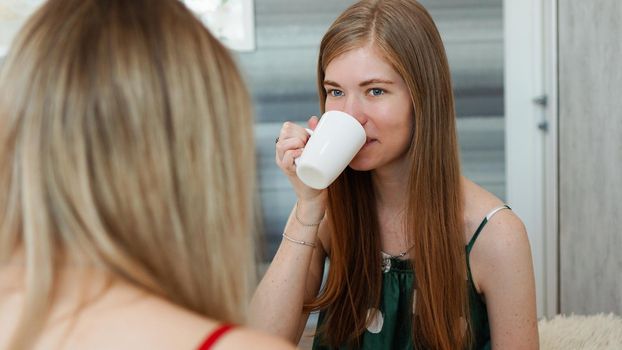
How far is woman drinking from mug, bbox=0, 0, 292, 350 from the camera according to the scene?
25.6 inches

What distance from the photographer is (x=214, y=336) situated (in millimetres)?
656

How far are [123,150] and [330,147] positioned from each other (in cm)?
73

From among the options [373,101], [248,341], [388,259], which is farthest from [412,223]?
[248,341]

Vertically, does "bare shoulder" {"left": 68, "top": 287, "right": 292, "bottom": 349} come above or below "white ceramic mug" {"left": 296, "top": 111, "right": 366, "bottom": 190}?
above

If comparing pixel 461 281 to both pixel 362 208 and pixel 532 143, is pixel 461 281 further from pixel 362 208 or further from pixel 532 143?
pixel 532 143

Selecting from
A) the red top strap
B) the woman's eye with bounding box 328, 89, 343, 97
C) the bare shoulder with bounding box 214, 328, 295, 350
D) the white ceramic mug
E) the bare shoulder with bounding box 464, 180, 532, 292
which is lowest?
the bare shoulder with bounding box 464, 180, 532, 292

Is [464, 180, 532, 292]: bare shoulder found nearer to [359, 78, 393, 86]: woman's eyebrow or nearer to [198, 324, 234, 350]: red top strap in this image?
[359, 78, 393, 86]: woman's eyebrow

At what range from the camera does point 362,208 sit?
1610 millimetres

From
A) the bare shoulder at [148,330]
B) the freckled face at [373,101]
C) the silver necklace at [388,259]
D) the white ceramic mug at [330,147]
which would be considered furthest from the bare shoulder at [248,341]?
the silver necklace at [388,259]

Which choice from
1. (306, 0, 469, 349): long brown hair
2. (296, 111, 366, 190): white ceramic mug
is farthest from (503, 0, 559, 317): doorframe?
(296, 111, 366, 190): white ceramic mug

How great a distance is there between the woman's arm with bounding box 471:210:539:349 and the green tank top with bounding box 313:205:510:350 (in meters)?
0.07

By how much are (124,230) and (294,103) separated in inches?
118

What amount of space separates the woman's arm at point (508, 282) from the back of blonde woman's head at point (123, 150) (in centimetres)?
83

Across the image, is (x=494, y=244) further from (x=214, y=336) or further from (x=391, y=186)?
(x=214, y=336)
